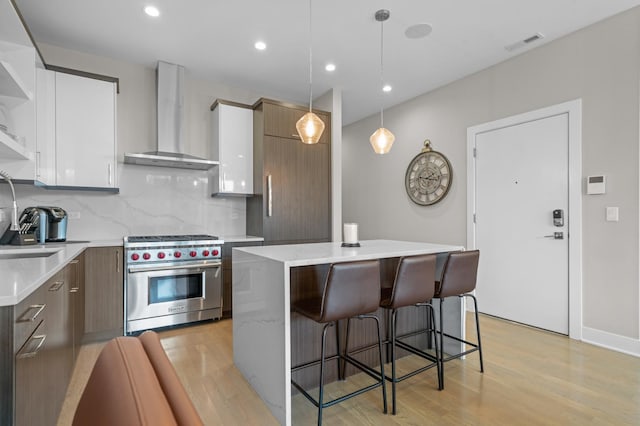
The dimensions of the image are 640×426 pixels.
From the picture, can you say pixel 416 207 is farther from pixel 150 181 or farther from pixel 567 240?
pixel 150 181

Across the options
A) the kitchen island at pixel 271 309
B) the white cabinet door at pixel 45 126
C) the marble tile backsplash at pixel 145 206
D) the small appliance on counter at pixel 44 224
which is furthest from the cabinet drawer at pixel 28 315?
the marble tile backsplash at pixel 145 206

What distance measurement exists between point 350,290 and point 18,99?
→ 3029 mm

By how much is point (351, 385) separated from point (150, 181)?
313 centimetres

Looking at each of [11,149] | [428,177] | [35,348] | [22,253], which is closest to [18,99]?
[11,149]

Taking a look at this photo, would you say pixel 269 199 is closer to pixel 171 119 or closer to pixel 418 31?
pixel 171 119

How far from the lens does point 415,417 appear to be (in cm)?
181

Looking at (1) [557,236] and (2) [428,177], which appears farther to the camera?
(2) [428,177]

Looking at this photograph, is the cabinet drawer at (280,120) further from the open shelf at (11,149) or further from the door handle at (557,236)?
the door handle at (557,236)

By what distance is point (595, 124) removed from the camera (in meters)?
2.86

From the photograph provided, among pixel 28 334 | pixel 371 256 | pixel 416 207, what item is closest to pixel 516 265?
pixel 416 207

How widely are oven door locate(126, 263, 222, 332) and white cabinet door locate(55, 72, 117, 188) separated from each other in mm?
1040

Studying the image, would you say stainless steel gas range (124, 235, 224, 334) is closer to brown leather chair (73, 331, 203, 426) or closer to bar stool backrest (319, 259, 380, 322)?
bar stool backrest (319, 259, 380, 322)

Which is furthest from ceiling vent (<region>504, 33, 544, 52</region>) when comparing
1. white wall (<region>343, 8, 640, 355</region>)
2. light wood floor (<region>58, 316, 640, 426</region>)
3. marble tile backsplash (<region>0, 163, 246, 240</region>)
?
marble tile backsplash (<region>0, 163, 246, 240</region>)

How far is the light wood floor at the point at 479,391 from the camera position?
1.81 metres
